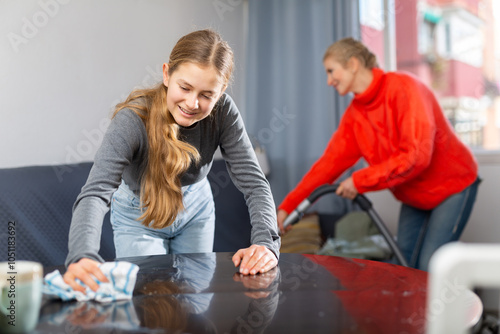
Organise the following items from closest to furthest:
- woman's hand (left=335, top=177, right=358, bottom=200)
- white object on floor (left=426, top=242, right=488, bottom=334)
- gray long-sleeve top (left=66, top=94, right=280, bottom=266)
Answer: white object on floor (left=426, top=242, right=488, bottom=334) → gray long-sleeve top (left=66, top=94, right=280, bottom=266) → woman's hand (left=335, top=177, right=358, bottom=200)

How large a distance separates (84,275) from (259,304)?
358 millimetres

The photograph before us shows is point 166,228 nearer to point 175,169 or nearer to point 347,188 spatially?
point 175,169

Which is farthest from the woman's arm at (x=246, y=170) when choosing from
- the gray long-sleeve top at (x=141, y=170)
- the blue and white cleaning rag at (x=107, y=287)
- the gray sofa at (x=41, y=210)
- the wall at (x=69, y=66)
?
the wall at (x=69, y=66)

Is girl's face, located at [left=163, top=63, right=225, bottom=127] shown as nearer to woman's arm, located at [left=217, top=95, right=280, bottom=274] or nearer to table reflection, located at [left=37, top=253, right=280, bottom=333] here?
woman's arm, located at [left=217, top=95, right=280, bottom=274]

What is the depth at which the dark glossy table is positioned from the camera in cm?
88

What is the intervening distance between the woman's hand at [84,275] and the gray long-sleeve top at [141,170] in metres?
0.04

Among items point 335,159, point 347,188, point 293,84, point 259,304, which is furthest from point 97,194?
point 293,84

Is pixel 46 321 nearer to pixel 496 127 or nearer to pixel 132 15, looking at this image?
pixel 132 15

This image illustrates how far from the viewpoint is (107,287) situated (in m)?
1.05

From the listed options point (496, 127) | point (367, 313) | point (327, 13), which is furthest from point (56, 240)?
point (496, 127)

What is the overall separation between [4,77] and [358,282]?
1.97m

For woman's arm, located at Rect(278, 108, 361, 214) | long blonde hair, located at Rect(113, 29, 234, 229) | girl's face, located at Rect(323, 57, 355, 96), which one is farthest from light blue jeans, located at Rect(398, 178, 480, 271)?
long blonde hair, located at Rect(113, 29, 234, 229)

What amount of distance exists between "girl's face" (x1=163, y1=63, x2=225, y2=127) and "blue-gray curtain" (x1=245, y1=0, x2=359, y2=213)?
2202mm

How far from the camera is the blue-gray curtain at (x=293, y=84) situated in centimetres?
354
